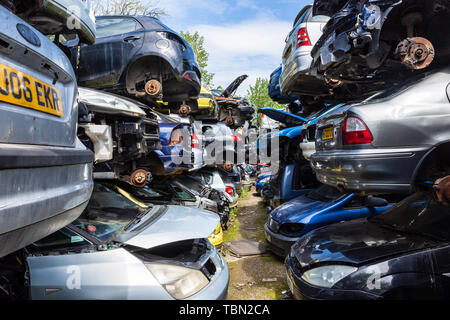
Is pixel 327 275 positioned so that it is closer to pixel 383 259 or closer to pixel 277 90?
pixel 383 259

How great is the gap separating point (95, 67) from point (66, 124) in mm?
4543

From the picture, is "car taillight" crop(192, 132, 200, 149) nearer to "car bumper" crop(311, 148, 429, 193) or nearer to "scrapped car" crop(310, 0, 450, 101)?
"scrapped car" crop(310, 0, 450, 101)

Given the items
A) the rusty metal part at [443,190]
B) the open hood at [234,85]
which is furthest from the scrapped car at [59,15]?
the open hood at [234,85]

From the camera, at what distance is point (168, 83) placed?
6.58 meters

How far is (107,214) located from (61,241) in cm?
74

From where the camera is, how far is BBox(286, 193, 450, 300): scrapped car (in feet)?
7.04

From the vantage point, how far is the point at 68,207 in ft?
5.50

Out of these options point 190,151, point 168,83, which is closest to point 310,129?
point 190,151

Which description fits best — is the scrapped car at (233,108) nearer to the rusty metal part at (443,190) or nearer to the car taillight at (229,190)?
the car taillight at (229,190)

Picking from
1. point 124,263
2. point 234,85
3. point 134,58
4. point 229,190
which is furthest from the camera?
point 234,85

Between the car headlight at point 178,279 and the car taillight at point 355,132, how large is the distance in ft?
6.03

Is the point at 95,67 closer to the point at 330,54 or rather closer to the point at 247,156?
the point at 330,54

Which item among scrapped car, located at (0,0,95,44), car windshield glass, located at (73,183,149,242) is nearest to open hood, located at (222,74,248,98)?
car windshield glass, located at (73,183,149,242)

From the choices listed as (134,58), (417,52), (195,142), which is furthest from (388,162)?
(134,58)
